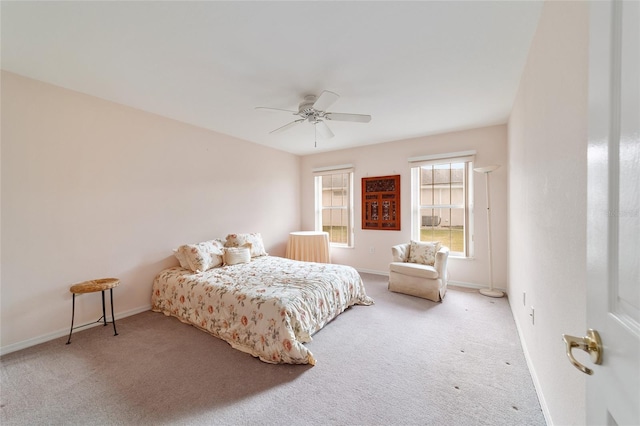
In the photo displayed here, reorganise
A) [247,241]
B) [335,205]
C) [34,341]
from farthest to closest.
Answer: [335,205]
[247,241]
[34,341]

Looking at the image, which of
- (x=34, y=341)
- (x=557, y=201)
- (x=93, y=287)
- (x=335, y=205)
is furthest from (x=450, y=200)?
(x=34, y=341)

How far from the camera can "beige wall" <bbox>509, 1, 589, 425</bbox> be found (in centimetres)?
106

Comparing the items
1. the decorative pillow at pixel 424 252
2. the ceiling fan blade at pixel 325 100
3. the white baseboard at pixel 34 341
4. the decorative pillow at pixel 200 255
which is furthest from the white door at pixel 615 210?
the white baseboard at pixel 34 341

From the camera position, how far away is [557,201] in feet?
4.43

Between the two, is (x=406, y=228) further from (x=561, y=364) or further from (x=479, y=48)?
(x=561, y=364)

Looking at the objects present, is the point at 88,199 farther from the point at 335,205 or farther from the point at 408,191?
the point at 408,191

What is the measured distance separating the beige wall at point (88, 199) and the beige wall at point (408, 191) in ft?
7.70

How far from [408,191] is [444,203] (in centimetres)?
64

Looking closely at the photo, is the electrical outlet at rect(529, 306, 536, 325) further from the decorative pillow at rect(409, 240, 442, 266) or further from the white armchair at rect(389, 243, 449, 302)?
the decorative pillow at rect(409, 240, 442, 266)

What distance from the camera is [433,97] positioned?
2.90 meters

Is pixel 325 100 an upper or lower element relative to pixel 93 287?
upper

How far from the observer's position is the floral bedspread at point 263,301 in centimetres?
218

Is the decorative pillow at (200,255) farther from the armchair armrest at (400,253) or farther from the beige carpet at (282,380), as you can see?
the armchair armrest at (400,253)

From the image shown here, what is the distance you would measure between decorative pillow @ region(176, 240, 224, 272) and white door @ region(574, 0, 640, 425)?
3464 millimetres
